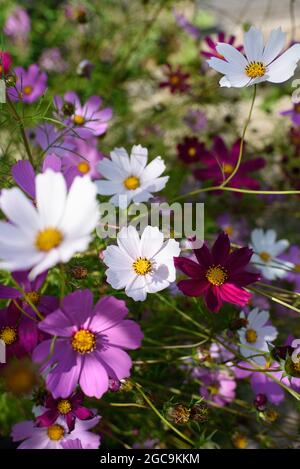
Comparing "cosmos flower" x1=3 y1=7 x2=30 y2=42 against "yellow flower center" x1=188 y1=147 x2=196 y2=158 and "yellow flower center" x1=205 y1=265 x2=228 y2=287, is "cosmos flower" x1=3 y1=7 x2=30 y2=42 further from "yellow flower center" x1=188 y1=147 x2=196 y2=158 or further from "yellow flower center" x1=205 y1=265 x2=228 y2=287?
"yellow flower center" x1=205 y1=265 x2=228 y2=287

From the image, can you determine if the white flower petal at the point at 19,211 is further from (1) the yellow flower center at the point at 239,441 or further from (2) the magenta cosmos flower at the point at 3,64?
(1) the yellow flower center at the point at 239,441

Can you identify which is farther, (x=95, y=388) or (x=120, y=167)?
(x=120, y=167)

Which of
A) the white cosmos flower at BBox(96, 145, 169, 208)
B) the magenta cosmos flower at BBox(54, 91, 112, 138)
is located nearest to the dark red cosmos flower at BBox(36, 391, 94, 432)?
the white cosmos flower at BBox(96, 145, 169, 208)

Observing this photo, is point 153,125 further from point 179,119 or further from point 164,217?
point 164,217

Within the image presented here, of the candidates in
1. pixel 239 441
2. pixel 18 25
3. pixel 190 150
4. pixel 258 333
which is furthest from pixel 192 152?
pixel 18 25

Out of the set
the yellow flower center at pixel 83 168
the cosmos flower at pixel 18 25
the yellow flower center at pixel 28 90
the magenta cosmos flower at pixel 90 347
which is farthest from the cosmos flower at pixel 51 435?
the cosmos flower at pixel 18 25
